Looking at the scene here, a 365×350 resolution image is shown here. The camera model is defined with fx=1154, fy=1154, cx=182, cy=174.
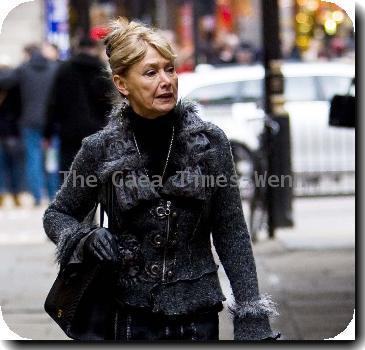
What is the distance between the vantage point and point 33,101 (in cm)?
1441

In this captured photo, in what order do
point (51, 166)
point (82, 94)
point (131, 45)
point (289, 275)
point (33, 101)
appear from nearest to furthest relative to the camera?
point (131, 45)
point (289, 275)
point (82, 94)
point (51, 166)
point (33, 101)

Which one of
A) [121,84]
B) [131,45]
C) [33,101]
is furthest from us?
[33,101]

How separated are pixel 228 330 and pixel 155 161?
3108 mm

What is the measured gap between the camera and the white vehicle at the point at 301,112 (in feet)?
45.1

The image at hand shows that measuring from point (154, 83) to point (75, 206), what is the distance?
1.73 ft

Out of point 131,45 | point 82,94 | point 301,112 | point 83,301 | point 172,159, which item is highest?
point 131,45

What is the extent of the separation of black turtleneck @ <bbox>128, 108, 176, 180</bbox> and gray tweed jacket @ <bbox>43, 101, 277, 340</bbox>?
0.03 m

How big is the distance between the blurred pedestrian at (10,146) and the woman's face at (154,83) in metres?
11.1

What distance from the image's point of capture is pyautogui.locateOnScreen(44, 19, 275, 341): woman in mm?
3736

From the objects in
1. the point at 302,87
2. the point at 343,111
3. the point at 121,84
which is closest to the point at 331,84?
the point at 302,87

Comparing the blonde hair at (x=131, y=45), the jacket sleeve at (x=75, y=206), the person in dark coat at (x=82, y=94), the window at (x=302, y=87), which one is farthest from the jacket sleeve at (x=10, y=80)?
the blonde hair at (x=131, y=45)

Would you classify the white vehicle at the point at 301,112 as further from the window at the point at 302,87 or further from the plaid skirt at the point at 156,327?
the plaid skirt at the point at 156,327

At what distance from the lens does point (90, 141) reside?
387cm

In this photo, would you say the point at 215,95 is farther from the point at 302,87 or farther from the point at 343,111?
the point at 343,111
